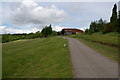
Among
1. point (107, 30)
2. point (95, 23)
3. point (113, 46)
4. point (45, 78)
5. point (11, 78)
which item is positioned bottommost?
point (11, 78)

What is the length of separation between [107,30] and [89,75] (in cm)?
3001

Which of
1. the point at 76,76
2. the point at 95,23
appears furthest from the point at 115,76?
the point at 95,23

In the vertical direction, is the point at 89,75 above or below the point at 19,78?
above

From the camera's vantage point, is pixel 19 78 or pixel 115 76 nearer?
pixel 115 76

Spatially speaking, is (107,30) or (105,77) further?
(107,30)

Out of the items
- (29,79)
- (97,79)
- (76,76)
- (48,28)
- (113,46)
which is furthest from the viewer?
(48,28)

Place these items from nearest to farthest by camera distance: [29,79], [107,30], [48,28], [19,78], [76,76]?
[76,76], [29,79], [19,78], [107,30], [48,28]

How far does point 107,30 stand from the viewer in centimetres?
3105

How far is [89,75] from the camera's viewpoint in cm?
553

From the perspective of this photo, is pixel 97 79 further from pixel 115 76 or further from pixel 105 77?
pixel 115 76

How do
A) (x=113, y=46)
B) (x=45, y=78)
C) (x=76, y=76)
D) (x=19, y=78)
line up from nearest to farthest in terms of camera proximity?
1. (x=76, y=76)
2. (x=45, y=78)
3. (x=19, y=78)
4. (x=113, y=46)

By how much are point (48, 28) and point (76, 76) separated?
42.1 meters

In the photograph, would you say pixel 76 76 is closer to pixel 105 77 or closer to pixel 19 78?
pixel 105 77

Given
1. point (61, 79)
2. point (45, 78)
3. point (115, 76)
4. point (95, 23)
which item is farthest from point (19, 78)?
point (95, 23)
